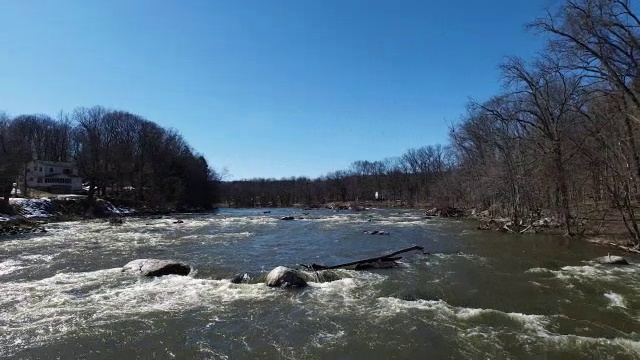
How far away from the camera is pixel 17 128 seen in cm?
9356

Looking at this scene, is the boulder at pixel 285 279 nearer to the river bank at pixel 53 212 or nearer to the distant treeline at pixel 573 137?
the distant treeline at pixel 573 137

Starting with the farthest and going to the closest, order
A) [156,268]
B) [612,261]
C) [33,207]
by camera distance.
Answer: [33,207] < [612,261] < [156,268]

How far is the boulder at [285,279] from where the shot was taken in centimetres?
1598

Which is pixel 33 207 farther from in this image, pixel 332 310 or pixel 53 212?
pixel 332 310

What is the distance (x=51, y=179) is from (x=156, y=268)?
82.9m

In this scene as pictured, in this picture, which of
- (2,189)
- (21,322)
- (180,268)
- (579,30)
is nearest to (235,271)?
(180,268)

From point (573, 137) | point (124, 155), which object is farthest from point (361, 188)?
point (573, 137)

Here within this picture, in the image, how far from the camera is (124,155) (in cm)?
8825

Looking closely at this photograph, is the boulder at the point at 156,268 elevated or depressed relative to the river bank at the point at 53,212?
depressed

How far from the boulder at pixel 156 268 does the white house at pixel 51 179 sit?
7778 centimetres

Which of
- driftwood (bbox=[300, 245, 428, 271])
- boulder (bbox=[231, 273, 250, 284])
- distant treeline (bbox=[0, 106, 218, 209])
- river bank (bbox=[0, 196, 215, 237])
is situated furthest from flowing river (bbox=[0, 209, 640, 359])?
distant treeline (bbox=[0, 106, 218, 209])

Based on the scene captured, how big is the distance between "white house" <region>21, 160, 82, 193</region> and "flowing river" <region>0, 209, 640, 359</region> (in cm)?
7173

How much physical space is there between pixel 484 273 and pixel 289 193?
4883 inches

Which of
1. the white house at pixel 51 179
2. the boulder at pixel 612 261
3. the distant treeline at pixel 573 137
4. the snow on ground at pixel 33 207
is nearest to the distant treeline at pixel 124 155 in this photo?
the white house at pixel 51 179
